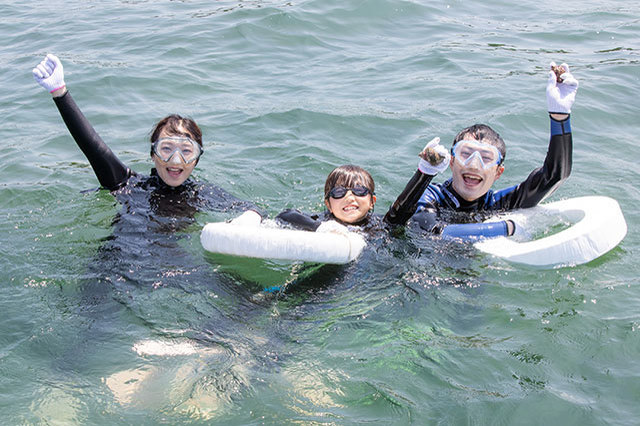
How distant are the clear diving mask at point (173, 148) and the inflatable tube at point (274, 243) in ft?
4.30

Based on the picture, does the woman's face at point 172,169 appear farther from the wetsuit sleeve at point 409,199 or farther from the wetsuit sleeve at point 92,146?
the wetsuit sleeve at point 409,199

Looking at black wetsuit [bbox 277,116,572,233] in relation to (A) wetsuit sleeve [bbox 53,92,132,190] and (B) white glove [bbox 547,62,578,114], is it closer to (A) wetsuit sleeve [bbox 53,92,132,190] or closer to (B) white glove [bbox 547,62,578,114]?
(B) white glove [bbox 547,62,578,114]

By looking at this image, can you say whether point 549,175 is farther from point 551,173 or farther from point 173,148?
point 173,148

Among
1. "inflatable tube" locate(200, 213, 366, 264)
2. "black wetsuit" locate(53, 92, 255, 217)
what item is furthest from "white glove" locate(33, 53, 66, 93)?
"inflatable tube" locate(200, 213, 366, 264)

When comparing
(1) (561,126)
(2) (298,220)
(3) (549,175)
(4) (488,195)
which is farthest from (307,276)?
(1) (561,126)

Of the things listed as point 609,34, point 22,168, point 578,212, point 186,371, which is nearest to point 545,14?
point 609,34

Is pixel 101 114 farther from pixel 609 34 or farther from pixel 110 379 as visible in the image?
pixel 609 34

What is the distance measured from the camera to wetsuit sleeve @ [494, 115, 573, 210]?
5.19 meters

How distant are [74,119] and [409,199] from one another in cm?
271

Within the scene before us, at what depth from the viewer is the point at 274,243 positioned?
429cm

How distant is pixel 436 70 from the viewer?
33.8 ft

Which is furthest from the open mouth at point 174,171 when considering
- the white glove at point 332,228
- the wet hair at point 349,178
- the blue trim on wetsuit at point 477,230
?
the blue trim on wetsuit at point 477,230

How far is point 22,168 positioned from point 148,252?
295 cm

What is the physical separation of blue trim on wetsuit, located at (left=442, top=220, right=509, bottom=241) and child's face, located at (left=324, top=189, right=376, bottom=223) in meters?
0.70
